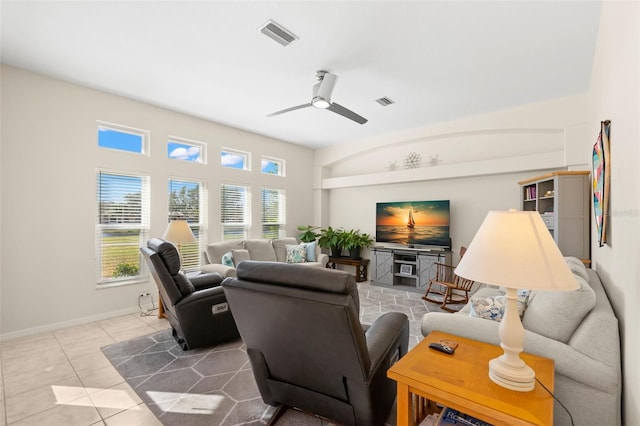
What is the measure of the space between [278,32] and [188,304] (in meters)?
2.69

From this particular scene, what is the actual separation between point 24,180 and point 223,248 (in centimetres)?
257

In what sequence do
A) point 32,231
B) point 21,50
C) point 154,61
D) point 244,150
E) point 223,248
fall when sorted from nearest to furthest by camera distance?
point 21,50
point 154,61
point 32,231
point 223,248
point 244,150

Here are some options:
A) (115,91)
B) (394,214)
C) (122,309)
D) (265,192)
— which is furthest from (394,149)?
(122,309)

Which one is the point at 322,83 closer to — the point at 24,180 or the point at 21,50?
the point at 21,50

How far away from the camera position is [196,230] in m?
5.01

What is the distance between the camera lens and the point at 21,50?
2973mm

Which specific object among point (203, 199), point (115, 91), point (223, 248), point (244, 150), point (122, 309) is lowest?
point (122, 309)

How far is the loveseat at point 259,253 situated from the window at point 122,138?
1.85 metres

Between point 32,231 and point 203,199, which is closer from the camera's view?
point 32,231

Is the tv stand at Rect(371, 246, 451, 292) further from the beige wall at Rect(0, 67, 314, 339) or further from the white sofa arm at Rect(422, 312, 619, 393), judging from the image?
the beige wall at Rect(0, 67, 314, 339)

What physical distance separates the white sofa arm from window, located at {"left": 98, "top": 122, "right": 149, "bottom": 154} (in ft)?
14.7

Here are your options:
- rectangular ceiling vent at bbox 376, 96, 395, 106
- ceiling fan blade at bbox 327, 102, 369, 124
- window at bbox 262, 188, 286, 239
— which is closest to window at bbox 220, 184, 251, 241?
window at bbox 262, 188, 286, 239

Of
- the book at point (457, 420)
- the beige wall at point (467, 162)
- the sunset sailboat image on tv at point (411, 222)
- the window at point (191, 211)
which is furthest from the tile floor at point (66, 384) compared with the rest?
the beige wall at point (467, 162)

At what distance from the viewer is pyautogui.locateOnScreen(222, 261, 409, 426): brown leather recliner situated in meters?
1.39
